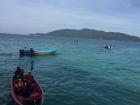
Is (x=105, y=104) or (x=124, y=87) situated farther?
(x=124, y=87)

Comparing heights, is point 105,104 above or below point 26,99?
below

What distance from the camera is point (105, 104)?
21.3 meters

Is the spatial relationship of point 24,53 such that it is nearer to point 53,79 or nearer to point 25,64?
point 25,64

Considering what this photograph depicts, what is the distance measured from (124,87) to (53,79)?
892 centimetres

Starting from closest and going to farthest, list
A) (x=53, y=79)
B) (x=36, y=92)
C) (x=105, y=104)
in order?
(x=36, y=92) → (x=105, y=104) → (x=53, y=79)

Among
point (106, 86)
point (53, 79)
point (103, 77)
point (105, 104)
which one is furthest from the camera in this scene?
point (103, 77)

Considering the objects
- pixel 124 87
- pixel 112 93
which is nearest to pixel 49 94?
pixel 112 93

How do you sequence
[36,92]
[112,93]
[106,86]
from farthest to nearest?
[106,86], [112,93], [36,92]

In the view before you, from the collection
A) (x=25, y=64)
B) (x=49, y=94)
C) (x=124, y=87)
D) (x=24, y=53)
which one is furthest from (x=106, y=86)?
(x=24, y=53)

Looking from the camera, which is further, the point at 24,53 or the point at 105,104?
the point at 24,53

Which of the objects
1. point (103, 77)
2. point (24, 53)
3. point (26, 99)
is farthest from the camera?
point (24, 53)

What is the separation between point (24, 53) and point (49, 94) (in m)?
30.0

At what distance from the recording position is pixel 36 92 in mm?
19719

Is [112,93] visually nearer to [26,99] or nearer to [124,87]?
[124,87]
